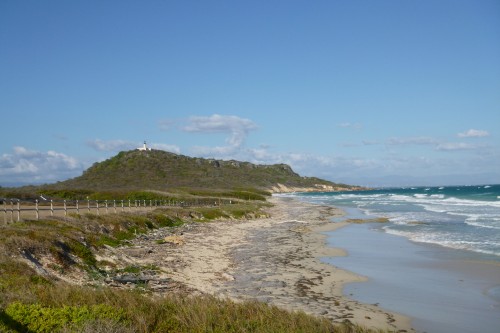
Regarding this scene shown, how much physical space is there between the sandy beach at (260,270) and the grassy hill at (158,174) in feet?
207

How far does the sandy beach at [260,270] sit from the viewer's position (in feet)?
38.0

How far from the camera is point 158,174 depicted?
112 m

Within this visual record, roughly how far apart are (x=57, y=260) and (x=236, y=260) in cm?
763

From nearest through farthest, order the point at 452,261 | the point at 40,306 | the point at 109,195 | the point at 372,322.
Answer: the point at 40,306 → the point at 372,322 → the point at 452,261 → the point at 109,195

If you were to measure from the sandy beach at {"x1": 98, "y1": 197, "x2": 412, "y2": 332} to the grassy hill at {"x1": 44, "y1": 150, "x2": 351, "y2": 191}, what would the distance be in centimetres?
6303

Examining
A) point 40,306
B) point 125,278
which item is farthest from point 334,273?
point 40,306

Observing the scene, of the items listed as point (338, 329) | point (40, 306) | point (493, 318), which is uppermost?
point (40, 306)

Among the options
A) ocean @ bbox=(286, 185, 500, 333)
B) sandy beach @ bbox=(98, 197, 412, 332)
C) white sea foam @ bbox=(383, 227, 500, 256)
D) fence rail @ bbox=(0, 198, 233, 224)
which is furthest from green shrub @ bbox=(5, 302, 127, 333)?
white sea foam @ bbox=(383, 227, 500, 256)

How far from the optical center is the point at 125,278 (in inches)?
525

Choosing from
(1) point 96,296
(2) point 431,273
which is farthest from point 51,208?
(2) point 431,273

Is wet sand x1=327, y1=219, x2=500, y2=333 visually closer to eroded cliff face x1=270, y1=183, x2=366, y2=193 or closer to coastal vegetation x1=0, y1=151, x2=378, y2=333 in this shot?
coastal vegetation x1=0, y1=151, x2=378, y2=333

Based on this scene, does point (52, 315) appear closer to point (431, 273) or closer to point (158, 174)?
point (431, 273)

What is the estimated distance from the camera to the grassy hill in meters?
99.0

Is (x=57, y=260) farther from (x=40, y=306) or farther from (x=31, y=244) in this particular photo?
(x=40, y=306)
